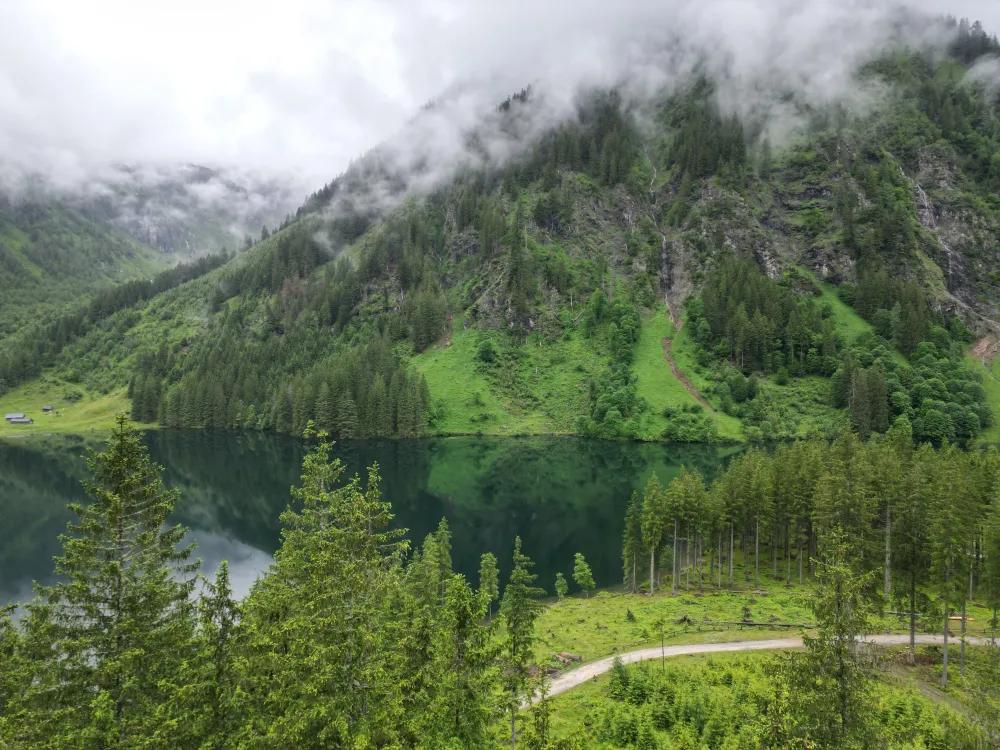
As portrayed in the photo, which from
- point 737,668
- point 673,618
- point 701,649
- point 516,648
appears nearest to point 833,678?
point 516,648

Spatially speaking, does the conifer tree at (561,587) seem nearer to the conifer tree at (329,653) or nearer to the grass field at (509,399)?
the conifer tree at (329,653)

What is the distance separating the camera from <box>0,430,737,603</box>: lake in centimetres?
8194

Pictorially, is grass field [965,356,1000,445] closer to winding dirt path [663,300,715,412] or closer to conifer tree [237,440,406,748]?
winding dirt path [663,300,715,412]

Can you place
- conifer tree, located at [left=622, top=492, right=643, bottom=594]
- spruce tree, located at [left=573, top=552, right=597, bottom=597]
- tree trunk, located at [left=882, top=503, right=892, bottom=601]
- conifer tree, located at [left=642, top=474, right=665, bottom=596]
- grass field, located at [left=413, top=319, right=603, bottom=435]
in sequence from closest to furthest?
tree trunk, located at [left=882, top=503, right=892, bottom=601]
conifer tree, located at [left=642, top=474, right=665, bottom=596]
spruce tree, located at [left=573, top=552, right=597, bottom=597]
conifer tree, located at [left=622, top=492, right=643, bottom=594]
grass field, located at [left=413, top=319, right=603, bottom=435]

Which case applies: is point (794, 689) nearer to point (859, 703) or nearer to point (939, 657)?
point (859, 703)

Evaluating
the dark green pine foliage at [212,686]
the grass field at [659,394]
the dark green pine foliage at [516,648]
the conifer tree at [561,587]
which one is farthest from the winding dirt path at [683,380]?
the dark green pine foliage at [212,686]

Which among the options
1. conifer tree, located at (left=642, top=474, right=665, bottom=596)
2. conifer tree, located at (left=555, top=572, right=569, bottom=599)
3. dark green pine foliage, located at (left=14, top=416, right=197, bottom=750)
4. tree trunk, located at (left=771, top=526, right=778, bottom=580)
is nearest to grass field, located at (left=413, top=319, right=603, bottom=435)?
tree trunk, located at (left=771, top=526, right=778, bottom=580)

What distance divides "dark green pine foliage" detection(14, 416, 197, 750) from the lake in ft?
147

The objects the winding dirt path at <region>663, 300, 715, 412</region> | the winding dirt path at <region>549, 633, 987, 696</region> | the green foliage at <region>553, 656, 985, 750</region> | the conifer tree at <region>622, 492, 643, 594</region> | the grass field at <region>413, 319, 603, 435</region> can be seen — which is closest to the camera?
the green foliage at <region>553, 656, 985, 750</region>

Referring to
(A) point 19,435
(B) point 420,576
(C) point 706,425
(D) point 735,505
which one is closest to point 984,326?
(C) point 706,425

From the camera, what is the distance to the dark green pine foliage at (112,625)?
17.2 m

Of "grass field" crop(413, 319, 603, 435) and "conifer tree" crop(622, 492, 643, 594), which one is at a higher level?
"grass field" crop(413, 319, 603, 435)

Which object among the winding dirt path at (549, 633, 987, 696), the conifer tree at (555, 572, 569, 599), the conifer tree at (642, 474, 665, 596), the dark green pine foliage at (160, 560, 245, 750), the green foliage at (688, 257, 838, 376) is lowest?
the conifer tree at (555, 572, 569, 599)

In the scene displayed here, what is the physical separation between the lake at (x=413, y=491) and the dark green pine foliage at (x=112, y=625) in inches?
1769
